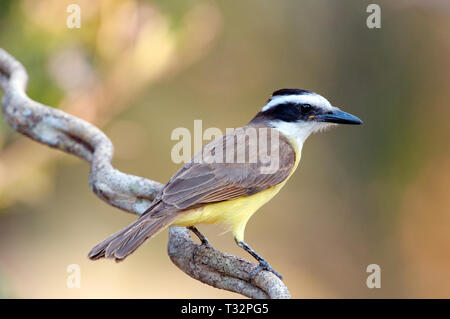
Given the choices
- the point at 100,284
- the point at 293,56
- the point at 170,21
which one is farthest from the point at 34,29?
the point at 293,56

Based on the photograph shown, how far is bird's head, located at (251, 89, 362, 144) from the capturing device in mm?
3521

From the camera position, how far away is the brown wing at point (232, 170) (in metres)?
3.01

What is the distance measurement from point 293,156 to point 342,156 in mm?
3409

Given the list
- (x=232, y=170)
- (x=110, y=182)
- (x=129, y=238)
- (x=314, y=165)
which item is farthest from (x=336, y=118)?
(x=314, y=165)

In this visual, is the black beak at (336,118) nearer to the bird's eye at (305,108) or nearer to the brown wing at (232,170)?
the bird's eye at (305,108)

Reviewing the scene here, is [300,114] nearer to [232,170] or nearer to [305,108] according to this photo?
[305,108]

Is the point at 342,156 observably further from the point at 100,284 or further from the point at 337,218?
the point at 100,284

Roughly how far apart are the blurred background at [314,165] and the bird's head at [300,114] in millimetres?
2016

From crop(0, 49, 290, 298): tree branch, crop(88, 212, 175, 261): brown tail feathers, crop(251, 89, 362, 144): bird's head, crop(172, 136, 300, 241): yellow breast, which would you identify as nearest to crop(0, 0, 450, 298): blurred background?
crop(0, 49, 290, 298): tree branch

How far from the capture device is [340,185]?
21.9 feet

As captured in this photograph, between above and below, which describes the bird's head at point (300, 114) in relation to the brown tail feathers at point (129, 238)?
above

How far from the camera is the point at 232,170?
127 inches

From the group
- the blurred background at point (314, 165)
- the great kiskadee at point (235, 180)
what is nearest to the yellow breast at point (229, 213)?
the great kiskadee at point (235, 180)

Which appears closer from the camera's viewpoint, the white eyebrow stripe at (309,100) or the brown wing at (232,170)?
the brown wing at (232,170)
